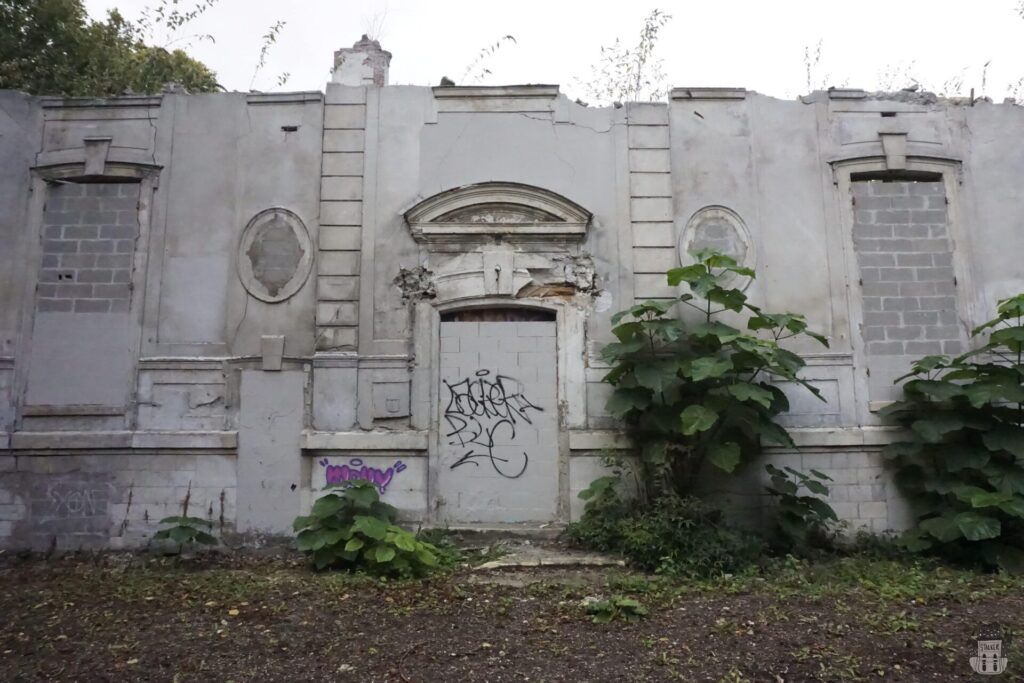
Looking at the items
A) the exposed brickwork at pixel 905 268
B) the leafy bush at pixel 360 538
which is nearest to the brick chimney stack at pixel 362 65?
the leafy bush at pixel 360 538

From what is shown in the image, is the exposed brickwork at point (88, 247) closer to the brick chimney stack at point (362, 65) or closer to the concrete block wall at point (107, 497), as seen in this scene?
the concrete block wall at point (107, 497)

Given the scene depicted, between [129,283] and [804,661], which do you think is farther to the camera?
[129,283]

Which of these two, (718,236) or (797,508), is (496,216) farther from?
(797,508)

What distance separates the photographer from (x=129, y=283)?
7.70 m

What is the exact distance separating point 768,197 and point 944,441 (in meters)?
3.10

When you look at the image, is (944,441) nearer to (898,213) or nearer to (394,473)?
(898,213)

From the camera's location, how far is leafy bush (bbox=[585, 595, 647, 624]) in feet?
17.4

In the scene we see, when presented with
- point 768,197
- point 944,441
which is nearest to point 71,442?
point 768,197

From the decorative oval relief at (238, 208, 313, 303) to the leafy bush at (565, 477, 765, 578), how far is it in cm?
385

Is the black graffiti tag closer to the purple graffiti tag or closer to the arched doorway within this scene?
the arched doorway

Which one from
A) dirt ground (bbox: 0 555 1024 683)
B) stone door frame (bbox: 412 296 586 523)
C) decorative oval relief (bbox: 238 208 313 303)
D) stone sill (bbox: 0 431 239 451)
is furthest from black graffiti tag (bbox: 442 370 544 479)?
stone sill (bbox: 0 431 239 451)

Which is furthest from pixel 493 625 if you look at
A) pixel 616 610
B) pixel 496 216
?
pixel 496 216

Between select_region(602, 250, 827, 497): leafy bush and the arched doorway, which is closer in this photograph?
select_region(602, 250, 827, 497): leafy bush

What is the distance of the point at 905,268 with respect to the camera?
778 centimetres
